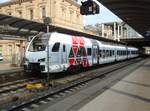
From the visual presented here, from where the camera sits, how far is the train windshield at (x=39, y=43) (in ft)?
70.7

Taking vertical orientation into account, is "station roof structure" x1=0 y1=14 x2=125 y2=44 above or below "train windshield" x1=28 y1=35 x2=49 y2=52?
above

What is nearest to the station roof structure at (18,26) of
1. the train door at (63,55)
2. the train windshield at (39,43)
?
the train windshield at (39,43)

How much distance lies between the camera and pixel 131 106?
11.3 meters

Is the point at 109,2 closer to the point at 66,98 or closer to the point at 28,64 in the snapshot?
the point at 28,64

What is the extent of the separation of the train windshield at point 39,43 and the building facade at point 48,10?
44.3 meters

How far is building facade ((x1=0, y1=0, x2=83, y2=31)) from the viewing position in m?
68.1

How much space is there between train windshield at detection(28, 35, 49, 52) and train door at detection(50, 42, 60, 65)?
602 mm

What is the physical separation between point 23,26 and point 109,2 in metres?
8.18

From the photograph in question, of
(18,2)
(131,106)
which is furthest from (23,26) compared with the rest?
(18,2)

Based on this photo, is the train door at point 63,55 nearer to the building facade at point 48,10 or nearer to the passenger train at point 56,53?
the passenger train at point 56,53

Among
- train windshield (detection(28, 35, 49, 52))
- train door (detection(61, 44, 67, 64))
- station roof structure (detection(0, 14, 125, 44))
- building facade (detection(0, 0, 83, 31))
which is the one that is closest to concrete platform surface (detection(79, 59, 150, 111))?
train windshield (detection(28, 35, 49, 52))

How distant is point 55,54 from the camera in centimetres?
2158

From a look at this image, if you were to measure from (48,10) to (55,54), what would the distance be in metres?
48.4

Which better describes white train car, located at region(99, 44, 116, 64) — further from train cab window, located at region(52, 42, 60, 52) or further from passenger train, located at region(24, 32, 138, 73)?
train cab window, located at region(52, 42, 60, 52)
